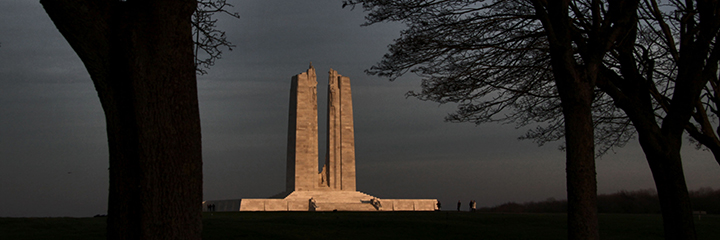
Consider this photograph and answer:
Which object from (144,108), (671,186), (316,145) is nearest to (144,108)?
(144,108)

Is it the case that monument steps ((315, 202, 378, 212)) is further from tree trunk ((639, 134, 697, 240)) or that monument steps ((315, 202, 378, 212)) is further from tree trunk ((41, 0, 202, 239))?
Result: tree trunk ((41, 0, 202, 239))

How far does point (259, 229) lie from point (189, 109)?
30.3 feet

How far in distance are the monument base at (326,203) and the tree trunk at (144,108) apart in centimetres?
2536

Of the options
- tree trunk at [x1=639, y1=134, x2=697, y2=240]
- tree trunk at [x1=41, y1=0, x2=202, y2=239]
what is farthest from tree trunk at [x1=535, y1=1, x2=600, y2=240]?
tree trunk at [x1=41, y1=0, x2=202, y2=239]

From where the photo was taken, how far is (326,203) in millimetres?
30984

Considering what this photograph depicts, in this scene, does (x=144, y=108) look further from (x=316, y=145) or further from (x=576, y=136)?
(x=316, y=145)

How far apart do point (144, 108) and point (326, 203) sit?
27280mm

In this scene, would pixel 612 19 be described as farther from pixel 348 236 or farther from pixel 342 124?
pixel 342 124

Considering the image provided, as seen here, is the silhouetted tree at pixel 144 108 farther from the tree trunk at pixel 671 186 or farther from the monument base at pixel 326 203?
the monument base at pixel 326 203

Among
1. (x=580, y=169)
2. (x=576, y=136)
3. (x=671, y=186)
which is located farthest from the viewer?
(x=671, y=186)

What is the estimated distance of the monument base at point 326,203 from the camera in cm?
3066

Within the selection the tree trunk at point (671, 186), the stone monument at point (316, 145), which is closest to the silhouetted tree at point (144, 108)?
the tree trunk at point (671, 186)

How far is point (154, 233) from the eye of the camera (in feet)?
13.4

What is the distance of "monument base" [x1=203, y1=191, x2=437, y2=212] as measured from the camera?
30.7 metres
